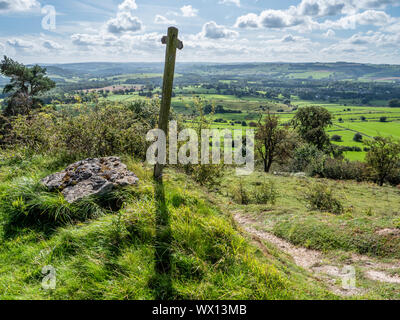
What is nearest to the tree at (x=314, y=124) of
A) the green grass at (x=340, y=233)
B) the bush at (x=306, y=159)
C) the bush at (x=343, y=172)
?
the bush at (x=306, y=159)

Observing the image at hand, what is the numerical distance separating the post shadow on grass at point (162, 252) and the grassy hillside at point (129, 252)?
0.05 feet

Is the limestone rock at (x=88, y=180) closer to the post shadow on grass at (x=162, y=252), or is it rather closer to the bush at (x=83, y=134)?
the post shadow on grass at (x=162, y=252)

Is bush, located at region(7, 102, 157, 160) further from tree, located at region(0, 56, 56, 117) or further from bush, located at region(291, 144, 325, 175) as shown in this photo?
bush, located at region(291, 144, 325, 175)

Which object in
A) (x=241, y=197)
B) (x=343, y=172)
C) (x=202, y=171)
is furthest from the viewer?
(x=343, y=172)

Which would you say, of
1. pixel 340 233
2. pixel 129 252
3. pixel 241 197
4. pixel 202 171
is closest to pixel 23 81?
pixel 202 171

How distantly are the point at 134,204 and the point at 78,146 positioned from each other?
4734mm

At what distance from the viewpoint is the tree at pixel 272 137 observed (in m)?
32.2

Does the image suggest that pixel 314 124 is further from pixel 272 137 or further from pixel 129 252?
pixel 129 252

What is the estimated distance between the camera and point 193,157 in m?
10.8

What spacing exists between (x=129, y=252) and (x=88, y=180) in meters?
2.62

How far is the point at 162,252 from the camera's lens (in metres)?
4.41

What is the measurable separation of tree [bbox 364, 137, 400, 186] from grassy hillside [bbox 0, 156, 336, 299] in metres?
31.9
